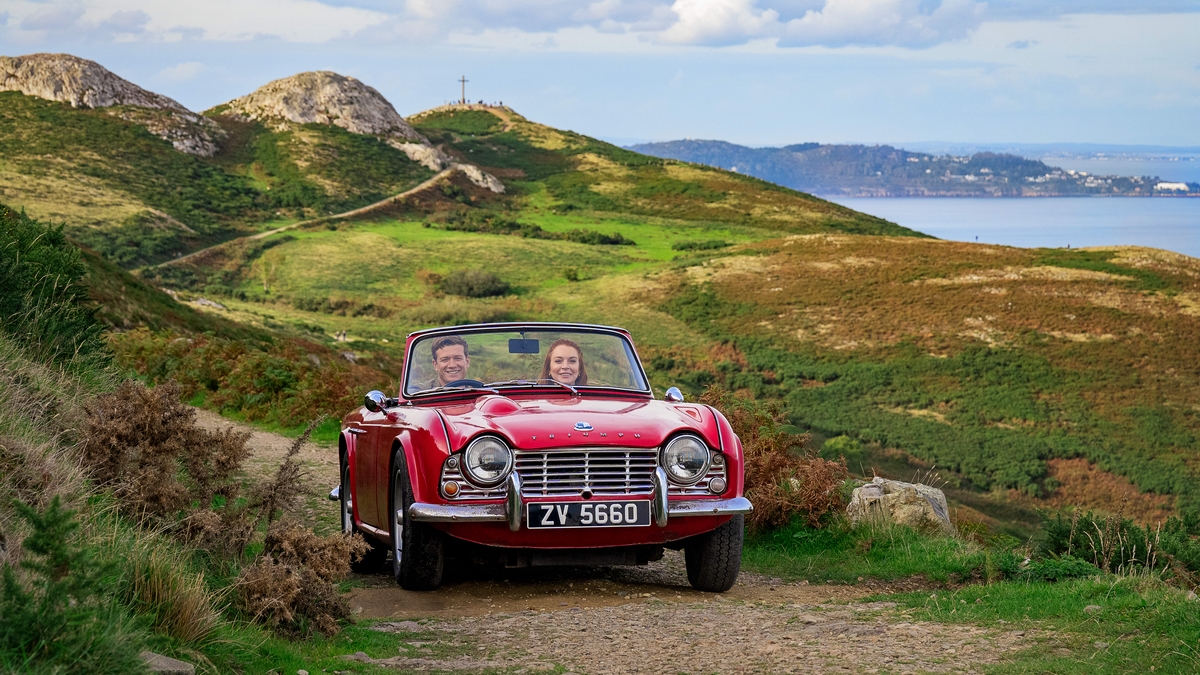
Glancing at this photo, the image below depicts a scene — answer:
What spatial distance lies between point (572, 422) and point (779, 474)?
13.3 ft

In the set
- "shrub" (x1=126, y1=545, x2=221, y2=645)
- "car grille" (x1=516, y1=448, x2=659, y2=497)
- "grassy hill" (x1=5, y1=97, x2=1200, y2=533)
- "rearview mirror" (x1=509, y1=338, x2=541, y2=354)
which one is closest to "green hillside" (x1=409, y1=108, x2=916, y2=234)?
"grassy hill" (x1=5, y1=97, x2=1200, y2=533)

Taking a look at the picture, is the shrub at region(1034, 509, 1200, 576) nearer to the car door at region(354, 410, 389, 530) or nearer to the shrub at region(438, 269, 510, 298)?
the car door at region(354, 410, 389, 530)

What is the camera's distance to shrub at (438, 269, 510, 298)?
78.8 meters

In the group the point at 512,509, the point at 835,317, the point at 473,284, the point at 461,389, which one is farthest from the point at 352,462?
the point at 473,284

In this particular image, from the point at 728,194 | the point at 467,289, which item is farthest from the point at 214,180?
the point at 728,194

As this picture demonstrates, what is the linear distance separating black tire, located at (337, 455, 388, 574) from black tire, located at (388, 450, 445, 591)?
1.18ft

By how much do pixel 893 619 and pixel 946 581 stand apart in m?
1.93

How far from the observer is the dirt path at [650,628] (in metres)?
5.51

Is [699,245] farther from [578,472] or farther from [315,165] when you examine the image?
[578,472]

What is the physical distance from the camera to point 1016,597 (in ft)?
23.5

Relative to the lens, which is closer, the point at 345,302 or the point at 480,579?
the point at 480,579

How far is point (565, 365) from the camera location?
8.75 meters

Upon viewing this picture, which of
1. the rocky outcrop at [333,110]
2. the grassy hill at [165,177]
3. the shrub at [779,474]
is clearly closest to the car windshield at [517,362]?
the shrub at [779,474]

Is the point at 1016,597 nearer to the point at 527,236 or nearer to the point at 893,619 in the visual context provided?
the point at 893,619
